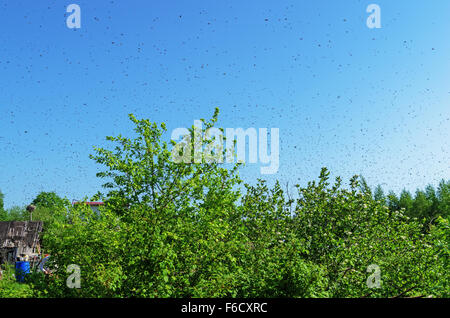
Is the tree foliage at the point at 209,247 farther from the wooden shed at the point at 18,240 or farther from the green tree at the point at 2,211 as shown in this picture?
the green tree at the point at 2,211

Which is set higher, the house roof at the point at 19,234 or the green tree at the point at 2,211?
the green tree at the point at 2,211

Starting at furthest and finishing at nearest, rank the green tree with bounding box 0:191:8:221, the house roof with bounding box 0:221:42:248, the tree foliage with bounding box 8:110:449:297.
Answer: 1. the green tree with bounding box 0:191:8:221
2. the house roof with bounding box 0:221:42:248
3. the tree foliage with bounding box 8:110:449:297

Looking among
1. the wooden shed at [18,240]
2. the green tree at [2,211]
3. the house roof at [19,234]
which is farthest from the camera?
the green tree at [2,211]

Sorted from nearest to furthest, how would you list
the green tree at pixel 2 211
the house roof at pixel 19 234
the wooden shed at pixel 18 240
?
the wooden shed at pixel 18 240, the house roof at pixel 19 234, the green tree at pixel 2 211

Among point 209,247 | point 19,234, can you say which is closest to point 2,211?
point 19,234

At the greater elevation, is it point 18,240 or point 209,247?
point 209,247

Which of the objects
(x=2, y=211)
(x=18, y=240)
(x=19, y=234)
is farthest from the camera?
(x=2, y=211)

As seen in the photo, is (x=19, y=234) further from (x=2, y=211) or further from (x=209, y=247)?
(x=2, y=211)

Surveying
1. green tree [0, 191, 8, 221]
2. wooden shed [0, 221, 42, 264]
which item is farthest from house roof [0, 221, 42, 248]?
green tree [0, 191, 8, 221]

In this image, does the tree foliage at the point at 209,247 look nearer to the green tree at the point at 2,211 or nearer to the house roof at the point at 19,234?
the house roof at the point at 19,234

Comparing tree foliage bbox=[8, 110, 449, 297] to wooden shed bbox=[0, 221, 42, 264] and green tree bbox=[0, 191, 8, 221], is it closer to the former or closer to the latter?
wooden shed bbox=[0, 221, 42, 264]

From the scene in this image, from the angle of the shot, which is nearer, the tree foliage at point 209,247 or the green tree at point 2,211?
the tree foliage at point 209,247

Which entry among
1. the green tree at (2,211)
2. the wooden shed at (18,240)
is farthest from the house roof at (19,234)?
the green tree at (2,211)
